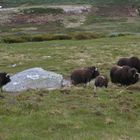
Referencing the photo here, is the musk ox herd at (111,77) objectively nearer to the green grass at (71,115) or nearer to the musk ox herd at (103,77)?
the musk ox herd at (103,77)

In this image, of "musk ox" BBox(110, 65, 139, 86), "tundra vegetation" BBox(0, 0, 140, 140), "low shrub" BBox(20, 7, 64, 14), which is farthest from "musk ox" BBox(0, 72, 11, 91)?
"low shrub" BBox(20, 7, 64, 14)

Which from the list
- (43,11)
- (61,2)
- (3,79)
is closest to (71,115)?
(3,79)

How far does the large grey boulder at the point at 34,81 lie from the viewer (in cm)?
2264

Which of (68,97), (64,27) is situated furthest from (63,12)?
(68,97)

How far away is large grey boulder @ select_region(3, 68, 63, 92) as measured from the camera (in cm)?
2264

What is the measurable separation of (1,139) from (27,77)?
38.0 ft

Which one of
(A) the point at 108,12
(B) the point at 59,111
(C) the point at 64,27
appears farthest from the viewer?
(A) the point at 108,12

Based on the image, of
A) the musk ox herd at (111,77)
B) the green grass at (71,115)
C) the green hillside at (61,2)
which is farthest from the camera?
the green hillside at (61,2)

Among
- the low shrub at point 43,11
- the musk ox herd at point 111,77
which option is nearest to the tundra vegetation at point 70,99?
the musk ox herd at point 111,77

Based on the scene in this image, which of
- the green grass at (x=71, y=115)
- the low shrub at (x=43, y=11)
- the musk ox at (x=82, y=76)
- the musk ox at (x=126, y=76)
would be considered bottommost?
the low shrub at (x=43, y=11)

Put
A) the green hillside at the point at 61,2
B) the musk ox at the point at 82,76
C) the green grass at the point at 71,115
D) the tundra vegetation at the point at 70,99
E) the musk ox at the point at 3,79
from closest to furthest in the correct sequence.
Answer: the green grass at the point at 71,115, the tundra vegetation at the point at 70,99, the musk ox at the point at 3,79, the musk ox at the point at 82,76, the green hillside at the point at 61,2

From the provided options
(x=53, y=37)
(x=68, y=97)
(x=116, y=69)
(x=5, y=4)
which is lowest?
(x=5, y=4)

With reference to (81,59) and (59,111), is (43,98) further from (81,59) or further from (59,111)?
(81,59)

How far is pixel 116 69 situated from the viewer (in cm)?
2500
